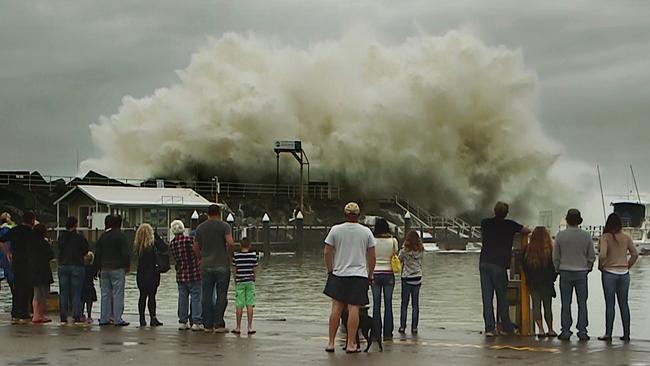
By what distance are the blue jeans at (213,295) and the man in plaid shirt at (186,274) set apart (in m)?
0.27

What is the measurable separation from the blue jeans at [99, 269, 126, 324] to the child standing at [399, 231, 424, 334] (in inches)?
160

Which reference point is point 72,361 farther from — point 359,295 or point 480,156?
point 480,156

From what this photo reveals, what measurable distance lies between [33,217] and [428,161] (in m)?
69.8

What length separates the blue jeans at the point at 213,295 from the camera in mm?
14672

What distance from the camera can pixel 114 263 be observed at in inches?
619

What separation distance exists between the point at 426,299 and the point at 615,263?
14.8m

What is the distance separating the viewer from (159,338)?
45.3ft

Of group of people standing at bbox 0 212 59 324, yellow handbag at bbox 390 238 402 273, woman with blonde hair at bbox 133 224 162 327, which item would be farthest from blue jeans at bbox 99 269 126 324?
yellow handbag at bbox 390 238 402 273

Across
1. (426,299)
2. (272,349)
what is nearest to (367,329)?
(272,349)

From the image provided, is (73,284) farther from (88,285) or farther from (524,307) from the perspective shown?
(524,307)

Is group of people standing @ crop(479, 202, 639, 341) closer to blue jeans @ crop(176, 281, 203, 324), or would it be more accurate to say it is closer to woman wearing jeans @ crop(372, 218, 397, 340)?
woman wearing jeans @ crop(372, 218, 397, 340)

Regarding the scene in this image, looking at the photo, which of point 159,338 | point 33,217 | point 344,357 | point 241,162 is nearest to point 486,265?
point 344,357

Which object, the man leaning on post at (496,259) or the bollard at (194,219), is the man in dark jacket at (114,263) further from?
the bollard at (194,219)

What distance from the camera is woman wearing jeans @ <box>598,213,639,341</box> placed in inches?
533
